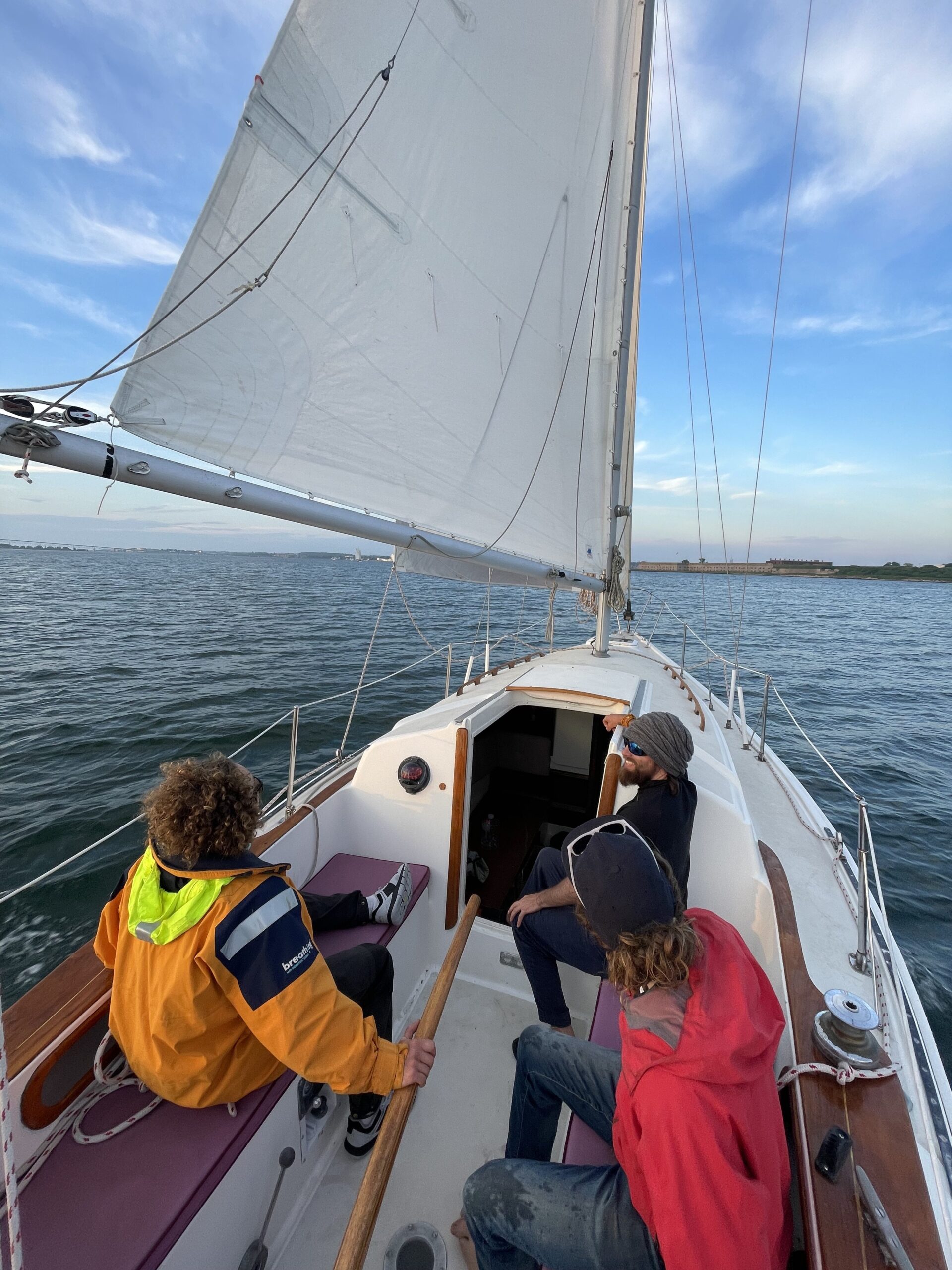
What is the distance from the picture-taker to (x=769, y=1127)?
3.59ft

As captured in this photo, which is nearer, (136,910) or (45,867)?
(136,910)

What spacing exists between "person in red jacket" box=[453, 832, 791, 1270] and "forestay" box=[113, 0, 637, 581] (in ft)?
7.16

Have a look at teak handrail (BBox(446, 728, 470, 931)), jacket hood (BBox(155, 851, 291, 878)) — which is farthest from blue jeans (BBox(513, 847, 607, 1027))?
jacket hood (BBox(155, 851, 291, 878))

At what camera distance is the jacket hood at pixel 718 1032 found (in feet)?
3.49

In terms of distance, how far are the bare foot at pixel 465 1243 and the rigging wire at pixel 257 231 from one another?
115 inches

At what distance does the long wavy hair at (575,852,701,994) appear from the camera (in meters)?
1.18

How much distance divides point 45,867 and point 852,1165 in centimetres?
653

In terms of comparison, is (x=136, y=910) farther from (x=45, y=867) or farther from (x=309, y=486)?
(x=45, y=867)

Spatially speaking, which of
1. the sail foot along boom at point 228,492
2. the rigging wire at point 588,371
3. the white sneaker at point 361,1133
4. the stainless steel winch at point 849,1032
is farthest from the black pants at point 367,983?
the rigging wire at point 588,371

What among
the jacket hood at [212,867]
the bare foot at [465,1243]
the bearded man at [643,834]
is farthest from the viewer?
the bearded man at [643,834]

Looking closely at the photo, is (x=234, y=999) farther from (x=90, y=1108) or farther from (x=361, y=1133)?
(x=361, y=1133)

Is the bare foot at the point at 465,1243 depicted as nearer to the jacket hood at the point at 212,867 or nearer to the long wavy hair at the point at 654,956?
the long wavy hair at the point at 654,956

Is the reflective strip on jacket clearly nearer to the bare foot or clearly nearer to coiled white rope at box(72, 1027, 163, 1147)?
coiled white rope at box(72, 1027, 163, 1147)

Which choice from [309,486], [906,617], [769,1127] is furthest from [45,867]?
[906,617]
